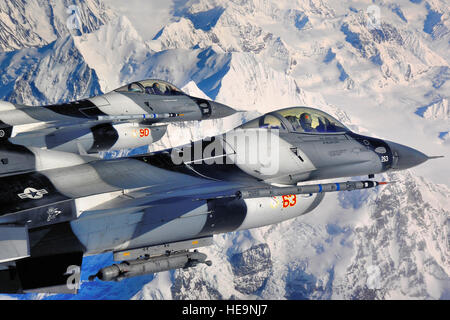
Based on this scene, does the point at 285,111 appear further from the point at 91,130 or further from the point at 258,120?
the point at 91,130

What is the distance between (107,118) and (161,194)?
10602 mm

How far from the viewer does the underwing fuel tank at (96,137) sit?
18.5 m

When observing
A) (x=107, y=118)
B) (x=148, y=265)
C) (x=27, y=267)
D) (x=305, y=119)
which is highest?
(x=107, y=118)

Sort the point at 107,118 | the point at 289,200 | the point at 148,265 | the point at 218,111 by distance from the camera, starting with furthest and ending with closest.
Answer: the point at 218,111
the point at 107,118
the point at 289,200
the point at 148,265

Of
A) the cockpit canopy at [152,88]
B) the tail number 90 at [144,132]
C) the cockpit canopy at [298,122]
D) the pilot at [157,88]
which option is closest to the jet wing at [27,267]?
the cockpit canopy at [298,122]

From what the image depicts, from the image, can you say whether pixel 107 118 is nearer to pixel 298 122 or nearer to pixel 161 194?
pixel 298 122

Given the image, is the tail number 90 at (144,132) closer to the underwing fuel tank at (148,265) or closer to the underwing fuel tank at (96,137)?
the underwing fuel tank at (96,137)

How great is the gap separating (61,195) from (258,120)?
6.26 m

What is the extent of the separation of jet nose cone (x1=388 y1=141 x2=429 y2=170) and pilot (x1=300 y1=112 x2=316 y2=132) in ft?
9.26

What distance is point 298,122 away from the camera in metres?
13.9

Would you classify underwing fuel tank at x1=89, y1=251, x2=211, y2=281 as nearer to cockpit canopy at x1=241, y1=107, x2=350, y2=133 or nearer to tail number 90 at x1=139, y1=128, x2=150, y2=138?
cockpit canopy at x1=241, y1=107, x2=350, y2=133

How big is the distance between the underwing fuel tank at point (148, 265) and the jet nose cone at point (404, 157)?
7.14 metres

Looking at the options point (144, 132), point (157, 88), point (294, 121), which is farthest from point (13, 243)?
point (157, 88)
